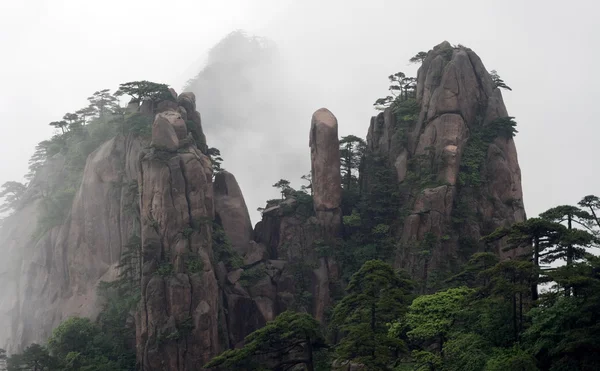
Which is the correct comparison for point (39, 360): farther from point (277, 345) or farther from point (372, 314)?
point (372, 314)

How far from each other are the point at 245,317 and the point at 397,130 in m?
21.9

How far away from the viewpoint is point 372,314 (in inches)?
1880

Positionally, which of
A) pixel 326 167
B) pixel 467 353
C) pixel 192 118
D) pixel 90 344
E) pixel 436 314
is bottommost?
pixel 467 353

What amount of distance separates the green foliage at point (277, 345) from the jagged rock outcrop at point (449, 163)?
13875mm

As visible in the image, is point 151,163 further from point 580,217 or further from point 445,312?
point 580,217

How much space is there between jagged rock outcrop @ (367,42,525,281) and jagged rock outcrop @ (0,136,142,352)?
921 inches

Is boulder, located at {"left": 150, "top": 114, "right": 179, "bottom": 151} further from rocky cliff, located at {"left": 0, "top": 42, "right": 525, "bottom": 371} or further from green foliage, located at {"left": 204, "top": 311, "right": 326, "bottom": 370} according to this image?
green foliage, located at {"left": 204, "top": 311, "right": 326, "bottom": 370}

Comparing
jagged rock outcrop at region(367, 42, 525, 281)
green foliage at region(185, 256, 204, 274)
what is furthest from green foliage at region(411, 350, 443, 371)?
green foliage at region(185, 256, 204, 274)

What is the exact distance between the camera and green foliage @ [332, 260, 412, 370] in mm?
44719

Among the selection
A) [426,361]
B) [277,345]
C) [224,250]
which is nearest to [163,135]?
[224,250]

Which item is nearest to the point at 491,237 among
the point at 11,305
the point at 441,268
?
the point at 441,268

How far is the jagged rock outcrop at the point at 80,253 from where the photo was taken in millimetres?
66250

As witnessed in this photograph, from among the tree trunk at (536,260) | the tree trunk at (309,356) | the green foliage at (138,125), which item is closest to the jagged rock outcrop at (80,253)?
the green foliage at (138,125)

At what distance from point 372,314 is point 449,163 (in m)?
21.1
